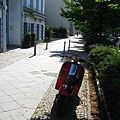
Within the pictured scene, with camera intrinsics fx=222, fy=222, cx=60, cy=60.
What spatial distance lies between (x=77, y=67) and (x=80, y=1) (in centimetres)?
1181

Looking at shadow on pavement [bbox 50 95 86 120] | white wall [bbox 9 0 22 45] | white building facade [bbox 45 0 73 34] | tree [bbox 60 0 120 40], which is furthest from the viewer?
white building facade [bbox 45 0 73 34]

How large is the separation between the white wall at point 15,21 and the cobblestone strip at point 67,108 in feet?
44.7

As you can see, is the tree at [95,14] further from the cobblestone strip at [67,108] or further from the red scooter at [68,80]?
the red scooter at [68,80]

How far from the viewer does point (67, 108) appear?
4898 millimetres

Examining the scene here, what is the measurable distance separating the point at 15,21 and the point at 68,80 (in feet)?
49.3

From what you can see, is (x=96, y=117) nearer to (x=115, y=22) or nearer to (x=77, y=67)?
(x=77, y=67)

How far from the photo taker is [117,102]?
12.9 feet

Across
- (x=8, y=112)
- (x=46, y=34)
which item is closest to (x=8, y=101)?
(x=8, y=112)

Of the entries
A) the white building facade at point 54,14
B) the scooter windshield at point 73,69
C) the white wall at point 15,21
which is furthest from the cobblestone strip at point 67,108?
the white building facade at point 54,14

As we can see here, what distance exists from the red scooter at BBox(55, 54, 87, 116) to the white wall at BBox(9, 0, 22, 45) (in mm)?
14334

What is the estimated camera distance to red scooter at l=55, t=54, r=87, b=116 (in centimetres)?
441

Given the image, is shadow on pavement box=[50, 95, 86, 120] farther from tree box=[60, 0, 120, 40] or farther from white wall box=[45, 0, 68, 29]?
white wall box=[45, 0, 68, 29]

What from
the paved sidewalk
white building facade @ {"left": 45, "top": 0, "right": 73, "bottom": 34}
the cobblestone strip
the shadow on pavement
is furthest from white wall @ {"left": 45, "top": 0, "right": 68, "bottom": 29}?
the shadow on pavement

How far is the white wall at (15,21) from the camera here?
730 inches
